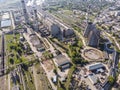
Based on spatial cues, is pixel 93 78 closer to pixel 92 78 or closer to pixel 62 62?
pixel 92 78

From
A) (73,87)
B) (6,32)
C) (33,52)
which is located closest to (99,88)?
(73,87)

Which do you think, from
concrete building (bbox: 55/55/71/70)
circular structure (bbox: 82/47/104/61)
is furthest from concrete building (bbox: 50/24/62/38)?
concrete building (bbox: 55/55/71/70)

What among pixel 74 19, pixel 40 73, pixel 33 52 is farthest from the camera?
pixel 74 19

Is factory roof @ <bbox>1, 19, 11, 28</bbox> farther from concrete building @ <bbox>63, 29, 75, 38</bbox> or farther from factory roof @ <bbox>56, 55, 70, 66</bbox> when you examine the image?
factory roof @ <bbox>56, 55, 70, 66</bbox>

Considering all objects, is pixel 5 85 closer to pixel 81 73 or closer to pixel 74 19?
pixel 81 73

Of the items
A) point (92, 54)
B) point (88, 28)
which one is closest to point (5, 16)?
point (88, 28)

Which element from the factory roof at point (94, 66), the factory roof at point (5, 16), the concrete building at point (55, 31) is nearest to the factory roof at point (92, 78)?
the factory roof at point (94, 66)
